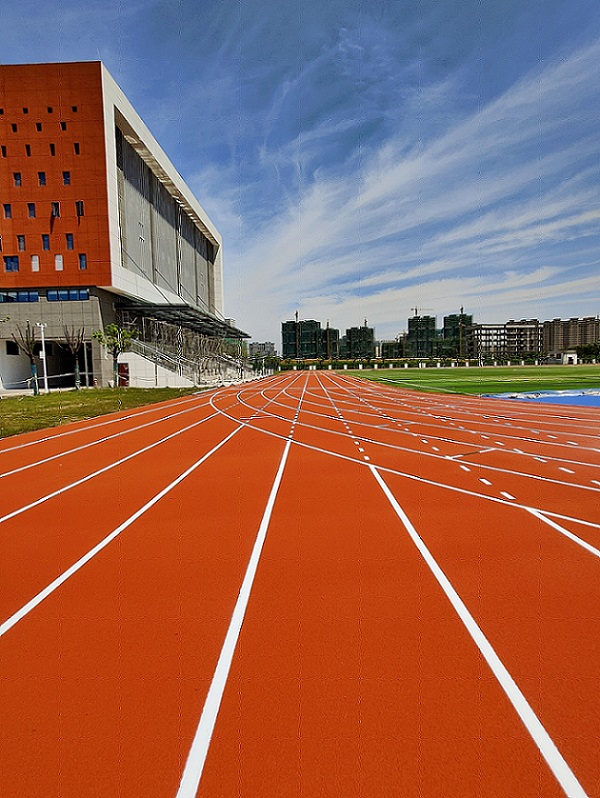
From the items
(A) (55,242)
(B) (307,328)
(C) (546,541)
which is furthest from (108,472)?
(B) (307,328)

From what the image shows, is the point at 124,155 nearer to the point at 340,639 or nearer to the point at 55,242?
the point at 55,242

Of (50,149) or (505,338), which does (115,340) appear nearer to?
(50,149)

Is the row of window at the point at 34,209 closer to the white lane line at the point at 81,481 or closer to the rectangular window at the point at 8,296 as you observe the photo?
the rectangular window at the point at 8,296

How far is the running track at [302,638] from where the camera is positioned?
2.37 meters

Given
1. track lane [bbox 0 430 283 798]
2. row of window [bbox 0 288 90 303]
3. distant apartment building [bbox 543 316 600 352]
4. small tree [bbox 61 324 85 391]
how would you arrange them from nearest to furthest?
1. track lane [bbox 0 430 283 798]
2. small tree [bbox 61 324 85 391]
3. row of window [bbox 0 288 90 303]
4. distant apartment building [bbox 543 316 600 352]

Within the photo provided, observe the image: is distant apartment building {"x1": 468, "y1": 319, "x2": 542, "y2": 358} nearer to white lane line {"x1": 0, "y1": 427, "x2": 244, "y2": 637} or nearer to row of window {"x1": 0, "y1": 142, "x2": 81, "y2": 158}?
row of window {"x1": 0, "y1": 142, "x2": 81, "y2": 158}

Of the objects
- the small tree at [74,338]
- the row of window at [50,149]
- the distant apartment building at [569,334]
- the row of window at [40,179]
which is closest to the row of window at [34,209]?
the row of window at [40,179]

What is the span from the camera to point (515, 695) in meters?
A: 2.82

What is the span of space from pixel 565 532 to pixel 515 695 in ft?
10.8

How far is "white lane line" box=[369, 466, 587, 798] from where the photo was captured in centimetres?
228

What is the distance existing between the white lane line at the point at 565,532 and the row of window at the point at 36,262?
41.9 metres

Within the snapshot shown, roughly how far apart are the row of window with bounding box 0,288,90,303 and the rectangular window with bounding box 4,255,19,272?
6.95ft

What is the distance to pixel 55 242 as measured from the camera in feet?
127

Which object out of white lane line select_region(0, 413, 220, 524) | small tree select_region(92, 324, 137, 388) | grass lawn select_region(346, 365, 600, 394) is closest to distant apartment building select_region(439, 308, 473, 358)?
grass lawn select_region(346, 365, 600, 394)
